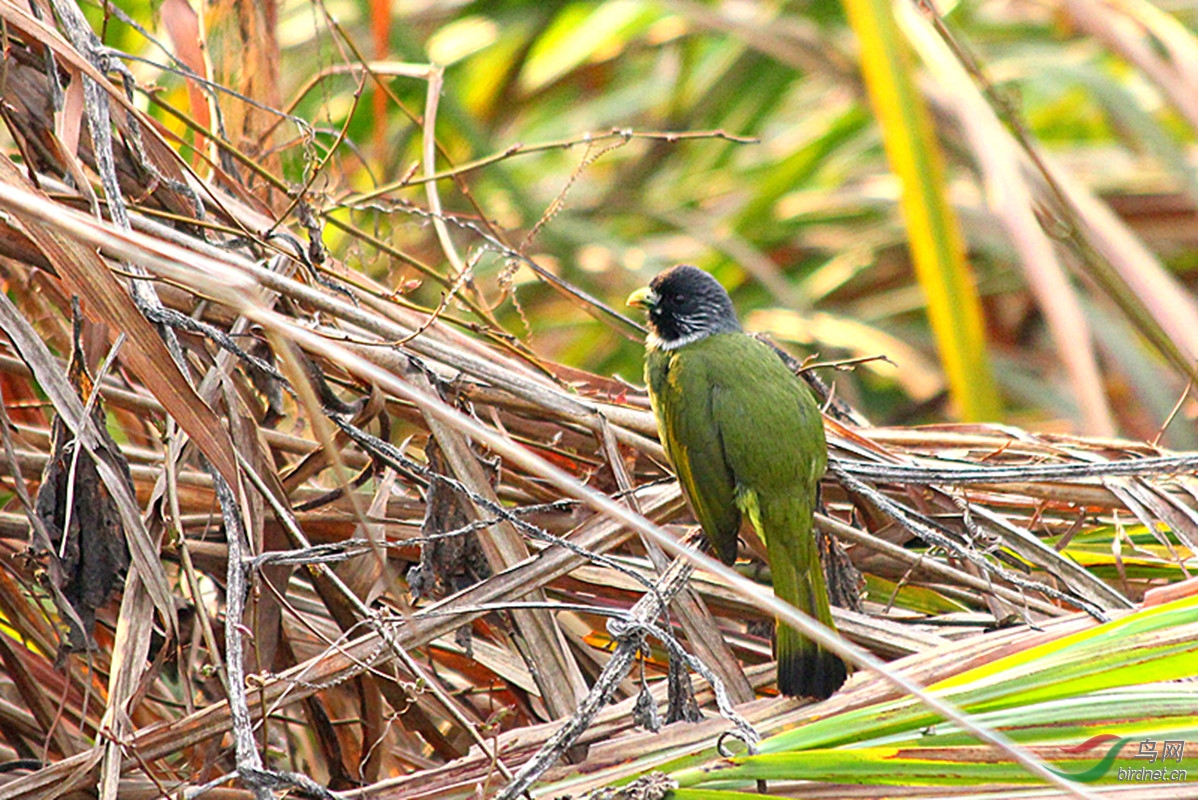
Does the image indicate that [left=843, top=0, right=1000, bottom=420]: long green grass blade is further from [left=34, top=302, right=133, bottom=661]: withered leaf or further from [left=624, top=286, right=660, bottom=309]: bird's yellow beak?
[left=34, top=302, right=133, bottom=661]: withered leaf

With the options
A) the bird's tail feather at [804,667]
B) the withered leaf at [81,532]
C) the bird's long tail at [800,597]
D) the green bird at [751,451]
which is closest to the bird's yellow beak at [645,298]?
the green bird at [751,451]

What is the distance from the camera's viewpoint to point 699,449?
2.36 m

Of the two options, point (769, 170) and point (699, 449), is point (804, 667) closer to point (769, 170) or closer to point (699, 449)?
point (699, 449)

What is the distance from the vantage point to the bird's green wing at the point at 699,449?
7.64 feet

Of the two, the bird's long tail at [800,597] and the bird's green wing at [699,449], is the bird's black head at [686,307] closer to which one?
the bird's green wing at [699,449]

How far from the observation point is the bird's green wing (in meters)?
2.33

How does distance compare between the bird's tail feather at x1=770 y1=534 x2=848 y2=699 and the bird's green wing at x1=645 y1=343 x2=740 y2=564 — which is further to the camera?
the bird's green wing at x1=645 y1=343 x2=740 y2=564

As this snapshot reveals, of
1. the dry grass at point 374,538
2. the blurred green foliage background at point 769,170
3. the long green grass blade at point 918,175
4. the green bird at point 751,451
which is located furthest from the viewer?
the blurred green foliage background at point 769,170

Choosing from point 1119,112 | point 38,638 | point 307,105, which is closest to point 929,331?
→ point 1119,112

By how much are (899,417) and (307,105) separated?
3256 millimetres

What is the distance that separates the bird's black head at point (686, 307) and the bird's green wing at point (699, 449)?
31 centimetres

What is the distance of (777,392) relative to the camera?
255 cm

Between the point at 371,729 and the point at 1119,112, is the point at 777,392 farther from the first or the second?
the point at 1119,112

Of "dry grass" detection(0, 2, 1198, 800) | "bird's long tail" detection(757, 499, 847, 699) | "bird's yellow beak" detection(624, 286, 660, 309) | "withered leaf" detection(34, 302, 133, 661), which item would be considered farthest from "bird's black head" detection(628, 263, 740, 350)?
"withered leaf" detection(34, 302, 133, 661)
